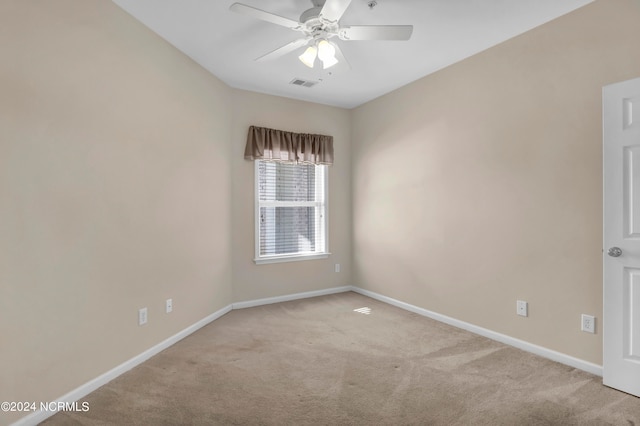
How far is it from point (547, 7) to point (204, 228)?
353 cm

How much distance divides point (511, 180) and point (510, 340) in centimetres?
142

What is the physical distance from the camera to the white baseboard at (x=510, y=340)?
245 cm

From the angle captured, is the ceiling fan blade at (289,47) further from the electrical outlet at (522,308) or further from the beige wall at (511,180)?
the electrical outlet at (522,308)

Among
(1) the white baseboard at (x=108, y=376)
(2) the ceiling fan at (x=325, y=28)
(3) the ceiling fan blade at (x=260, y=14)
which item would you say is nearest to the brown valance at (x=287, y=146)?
(2) the ceiling fan at (x=325, y=28)

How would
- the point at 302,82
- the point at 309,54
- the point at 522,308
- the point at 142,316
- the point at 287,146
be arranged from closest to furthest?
the point at 309,54
the point at 142,316
the point at 522,308
the point at 302,82
the point at 287,146

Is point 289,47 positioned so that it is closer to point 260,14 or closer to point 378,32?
point 260,14

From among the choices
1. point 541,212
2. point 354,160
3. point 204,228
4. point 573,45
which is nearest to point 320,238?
point 354,160

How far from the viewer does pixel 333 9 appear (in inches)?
80.5

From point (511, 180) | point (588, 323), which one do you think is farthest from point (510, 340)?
point (511, 180)

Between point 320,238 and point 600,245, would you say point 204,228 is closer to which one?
point 320,238

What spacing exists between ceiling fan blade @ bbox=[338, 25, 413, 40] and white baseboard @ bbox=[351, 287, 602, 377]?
2651mm

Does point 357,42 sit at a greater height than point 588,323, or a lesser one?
greater

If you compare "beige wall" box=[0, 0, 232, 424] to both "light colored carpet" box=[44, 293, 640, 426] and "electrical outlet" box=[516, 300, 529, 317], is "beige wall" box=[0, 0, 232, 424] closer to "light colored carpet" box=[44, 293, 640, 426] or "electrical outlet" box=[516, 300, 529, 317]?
"light colored carpet" box=[44, 293, 640, 426]

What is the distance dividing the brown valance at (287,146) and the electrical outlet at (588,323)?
3270mm
